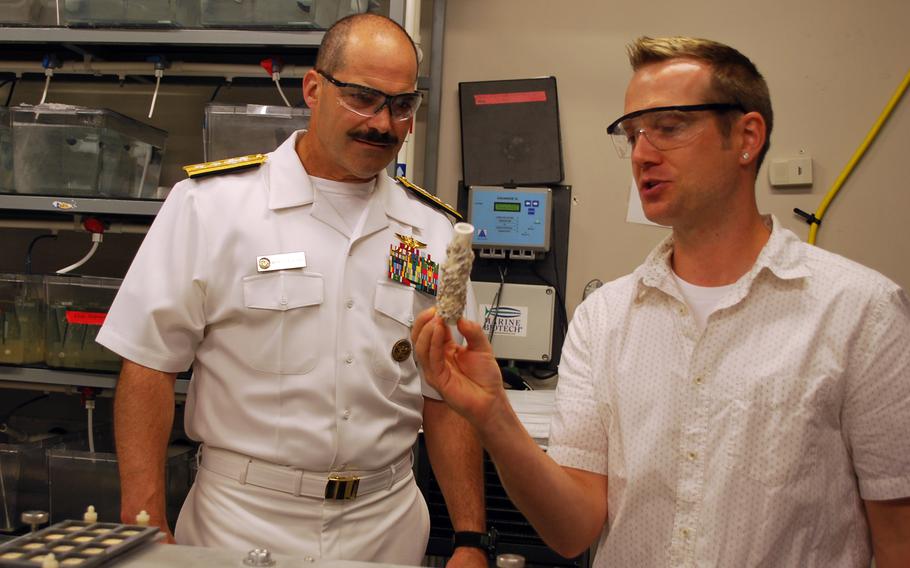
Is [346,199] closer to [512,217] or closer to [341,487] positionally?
[341,487]

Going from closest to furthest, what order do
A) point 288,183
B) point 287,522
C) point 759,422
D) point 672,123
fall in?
point 759,422, point 672,123, point 287,522, point 288,183

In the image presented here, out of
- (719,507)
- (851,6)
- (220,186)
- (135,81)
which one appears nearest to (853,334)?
(719,507)

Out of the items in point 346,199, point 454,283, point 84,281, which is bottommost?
point 84,281

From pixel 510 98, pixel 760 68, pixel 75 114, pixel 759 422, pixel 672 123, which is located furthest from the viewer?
pixel 510 98

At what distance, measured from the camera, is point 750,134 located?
126 cm

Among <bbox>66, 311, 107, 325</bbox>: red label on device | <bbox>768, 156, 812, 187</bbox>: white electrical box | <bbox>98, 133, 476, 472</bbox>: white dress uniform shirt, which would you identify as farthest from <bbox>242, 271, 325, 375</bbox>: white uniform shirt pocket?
<bbox>768, 156, 812, 187</bbox>: white electrical box

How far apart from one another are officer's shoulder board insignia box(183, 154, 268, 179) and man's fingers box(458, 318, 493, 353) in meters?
0.81

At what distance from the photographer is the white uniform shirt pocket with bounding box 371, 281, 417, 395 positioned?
1.57 meters

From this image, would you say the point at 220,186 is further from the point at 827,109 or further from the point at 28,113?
the point at 827,109

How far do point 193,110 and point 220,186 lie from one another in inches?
51.2

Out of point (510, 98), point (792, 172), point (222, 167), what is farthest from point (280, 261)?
point (792, 172)

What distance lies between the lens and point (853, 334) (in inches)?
43.9

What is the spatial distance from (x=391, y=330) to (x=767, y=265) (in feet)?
2.48

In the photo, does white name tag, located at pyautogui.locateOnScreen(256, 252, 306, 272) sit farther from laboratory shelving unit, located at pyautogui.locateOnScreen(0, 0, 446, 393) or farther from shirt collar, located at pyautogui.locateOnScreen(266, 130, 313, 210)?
laboratory shelving unit, located at pyautogui.locateOnScreen(0, 0, 446, 393)
